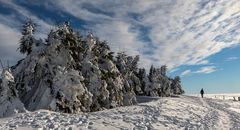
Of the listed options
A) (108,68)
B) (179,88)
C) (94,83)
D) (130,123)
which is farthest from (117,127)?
(179,88)

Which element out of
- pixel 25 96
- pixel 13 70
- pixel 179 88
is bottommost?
pixel 25 96

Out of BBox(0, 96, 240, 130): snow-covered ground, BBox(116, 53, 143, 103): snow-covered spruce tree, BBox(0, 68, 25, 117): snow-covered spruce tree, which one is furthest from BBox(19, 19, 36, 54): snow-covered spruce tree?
BBox(116, 53, 143, 103): snow-covered spruce tree

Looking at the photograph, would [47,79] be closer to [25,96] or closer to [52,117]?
[25,96]

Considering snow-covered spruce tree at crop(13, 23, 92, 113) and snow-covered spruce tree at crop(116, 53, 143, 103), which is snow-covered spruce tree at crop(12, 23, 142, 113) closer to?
snow-covered spruce tree at crop(13, 23, 92, 113)

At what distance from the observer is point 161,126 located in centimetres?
2069

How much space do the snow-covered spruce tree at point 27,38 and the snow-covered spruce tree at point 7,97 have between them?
17.2 ft

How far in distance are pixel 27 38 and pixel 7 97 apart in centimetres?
629

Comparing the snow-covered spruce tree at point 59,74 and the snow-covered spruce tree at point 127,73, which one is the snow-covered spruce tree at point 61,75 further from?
the snow-covered spruce tree at point 127,73

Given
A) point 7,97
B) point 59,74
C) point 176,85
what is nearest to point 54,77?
point 59,74

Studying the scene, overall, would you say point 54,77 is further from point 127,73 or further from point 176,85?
point 176,85

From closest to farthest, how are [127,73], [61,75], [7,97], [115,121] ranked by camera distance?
1. [115,121]
2. [7,97]
3. [61,75]
4. [127,73]

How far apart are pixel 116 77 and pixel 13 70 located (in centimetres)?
1230

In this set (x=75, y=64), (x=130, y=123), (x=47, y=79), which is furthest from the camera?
(x=75, y=64)

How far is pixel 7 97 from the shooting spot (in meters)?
25.5
